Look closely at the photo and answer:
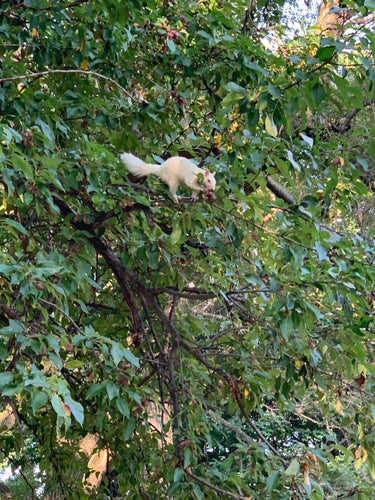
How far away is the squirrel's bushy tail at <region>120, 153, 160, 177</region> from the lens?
2125 millimetres

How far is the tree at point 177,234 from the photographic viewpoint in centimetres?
155

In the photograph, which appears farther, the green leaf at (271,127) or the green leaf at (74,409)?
the green leaf at (271,127)

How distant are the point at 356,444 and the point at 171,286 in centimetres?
96

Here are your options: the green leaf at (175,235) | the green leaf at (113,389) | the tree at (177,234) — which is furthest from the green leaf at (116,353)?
the green leaf at (175,235)

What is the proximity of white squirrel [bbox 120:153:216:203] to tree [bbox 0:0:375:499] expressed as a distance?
6 cm

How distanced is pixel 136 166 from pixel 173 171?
7.0 inches

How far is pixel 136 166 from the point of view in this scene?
221cm

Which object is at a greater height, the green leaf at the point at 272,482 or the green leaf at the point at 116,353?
the green leaf at the point at 116,353

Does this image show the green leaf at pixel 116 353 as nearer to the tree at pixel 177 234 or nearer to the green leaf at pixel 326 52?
the tree at pixel 177 234

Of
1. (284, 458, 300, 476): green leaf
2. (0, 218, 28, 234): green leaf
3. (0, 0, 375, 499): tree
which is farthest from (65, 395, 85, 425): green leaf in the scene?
(284, 458, 300, 476): green leaf

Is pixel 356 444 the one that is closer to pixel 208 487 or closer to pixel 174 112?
pixel 208 487

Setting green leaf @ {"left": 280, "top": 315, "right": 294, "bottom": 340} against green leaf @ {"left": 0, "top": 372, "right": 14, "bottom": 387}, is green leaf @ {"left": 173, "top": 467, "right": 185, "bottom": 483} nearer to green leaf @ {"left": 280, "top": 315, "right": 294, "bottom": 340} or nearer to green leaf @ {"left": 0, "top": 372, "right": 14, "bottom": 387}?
green leaf @ {"left": 280, "top": 315, "right": 294, "bottom": 340}

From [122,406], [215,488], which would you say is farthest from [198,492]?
[122,406]

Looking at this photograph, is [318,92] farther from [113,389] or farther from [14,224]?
[113,389]
